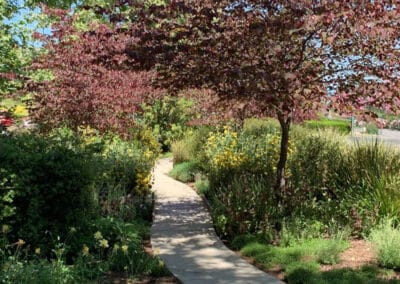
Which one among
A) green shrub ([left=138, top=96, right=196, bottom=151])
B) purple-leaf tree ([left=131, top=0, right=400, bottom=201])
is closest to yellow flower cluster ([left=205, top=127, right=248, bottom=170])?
purple-leaf tree ([left=131, top=0, right=400, bottom=201])

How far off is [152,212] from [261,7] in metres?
4.13

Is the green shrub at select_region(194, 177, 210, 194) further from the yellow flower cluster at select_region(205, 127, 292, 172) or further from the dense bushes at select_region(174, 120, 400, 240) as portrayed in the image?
the dense bushes at select_region(174, 120, 400, 240)

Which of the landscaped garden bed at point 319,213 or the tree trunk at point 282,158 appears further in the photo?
the tree trunk at point 282,158

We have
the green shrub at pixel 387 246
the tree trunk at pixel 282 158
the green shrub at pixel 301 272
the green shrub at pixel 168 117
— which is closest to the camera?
the green shrub at pixel 301 272

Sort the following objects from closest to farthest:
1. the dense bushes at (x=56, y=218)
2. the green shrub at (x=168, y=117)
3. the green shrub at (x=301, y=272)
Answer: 1. the dense bushes at (x=56, y=218)
2. the green shrub at (x=301, y=272)
3. the green shrub at (x=168, y=117)

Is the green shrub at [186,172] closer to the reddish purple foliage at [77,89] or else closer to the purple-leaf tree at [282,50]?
the reddish purple foliage at [77,89]

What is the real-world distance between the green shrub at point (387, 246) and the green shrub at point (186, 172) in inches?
289

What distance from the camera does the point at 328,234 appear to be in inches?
270

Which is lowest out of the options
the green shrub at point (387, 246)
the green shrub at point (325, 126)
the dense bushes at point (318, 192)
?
the green shrub at point (387, 246)

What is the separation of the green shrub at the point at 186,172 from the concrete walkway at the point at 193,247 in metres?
2.64

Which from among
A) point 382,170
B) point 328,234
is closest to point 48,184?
point 328,234

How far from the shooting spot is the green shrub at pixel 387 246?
5484 mm

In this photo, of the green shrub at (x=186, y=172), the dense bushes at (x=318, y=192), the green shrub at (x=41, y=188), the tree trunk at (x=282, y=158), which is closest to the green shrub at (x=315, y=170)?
the dense bushes at (x=318, y=192)

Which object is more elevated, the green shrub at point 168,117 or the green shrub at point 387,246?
the green shrub at point 168,117
